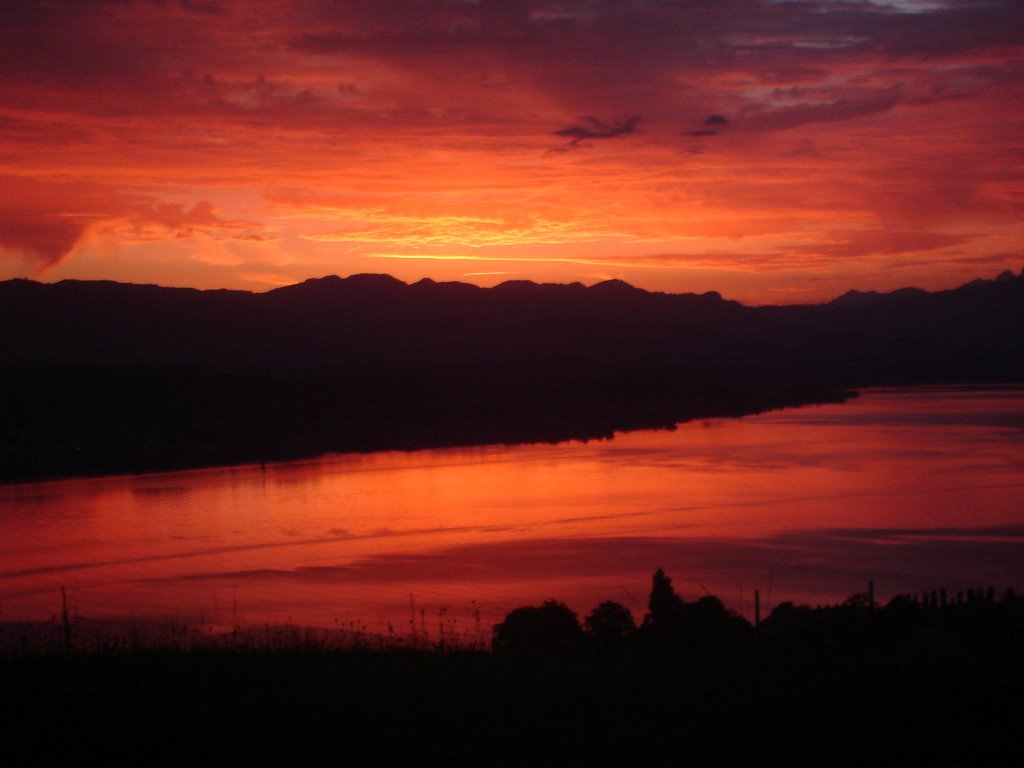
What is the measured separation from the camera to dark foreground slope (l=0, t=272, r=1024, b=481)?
4053 centimetres

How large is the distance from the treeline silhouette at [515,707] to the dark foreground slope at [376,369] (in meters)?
30.6

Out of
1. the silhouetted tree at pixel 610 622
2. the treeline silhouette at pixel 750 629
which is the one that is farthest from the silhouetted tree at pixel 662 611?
the silhouetted tree at pixel 610 622

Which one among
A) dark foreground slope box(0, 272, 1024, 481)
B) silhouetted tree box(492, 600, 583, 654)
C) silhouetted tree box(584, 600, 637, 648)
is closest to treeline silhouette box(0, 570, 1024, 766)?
silhouetted tree box(492, 600, 583, 654)

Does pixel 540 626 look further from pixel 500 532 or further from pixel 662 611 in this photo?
pixel 500 532

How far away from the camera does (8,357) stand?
186 feet

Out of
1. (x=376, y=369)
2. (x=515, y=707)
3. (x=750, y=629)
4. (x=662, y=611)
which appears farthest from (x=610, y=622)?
(x=376, y=369)

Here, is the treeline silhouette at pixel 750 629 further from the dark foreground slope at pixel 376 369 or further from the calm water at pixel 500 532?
the dark foreground slope at pixel 376 369

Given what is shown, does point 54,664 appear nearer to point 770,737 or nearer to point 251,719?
point 251,719

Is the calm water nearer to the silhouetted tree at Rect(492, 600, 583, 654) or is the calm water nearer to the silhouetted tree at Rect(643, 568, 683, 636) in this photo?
the silhouetted tree at Rect(492, 600, 583, 654)

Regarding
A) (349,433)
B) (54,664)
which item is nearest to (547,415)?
(349,433)

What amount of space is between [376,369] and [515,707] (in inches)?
2142

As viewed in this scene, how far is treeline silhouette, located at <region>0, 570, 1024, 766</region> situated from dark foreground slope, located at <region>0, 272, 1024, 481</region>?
30596mm

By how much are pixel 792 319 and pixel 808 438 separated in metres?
80.5

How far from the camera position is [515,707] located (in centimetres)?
418
